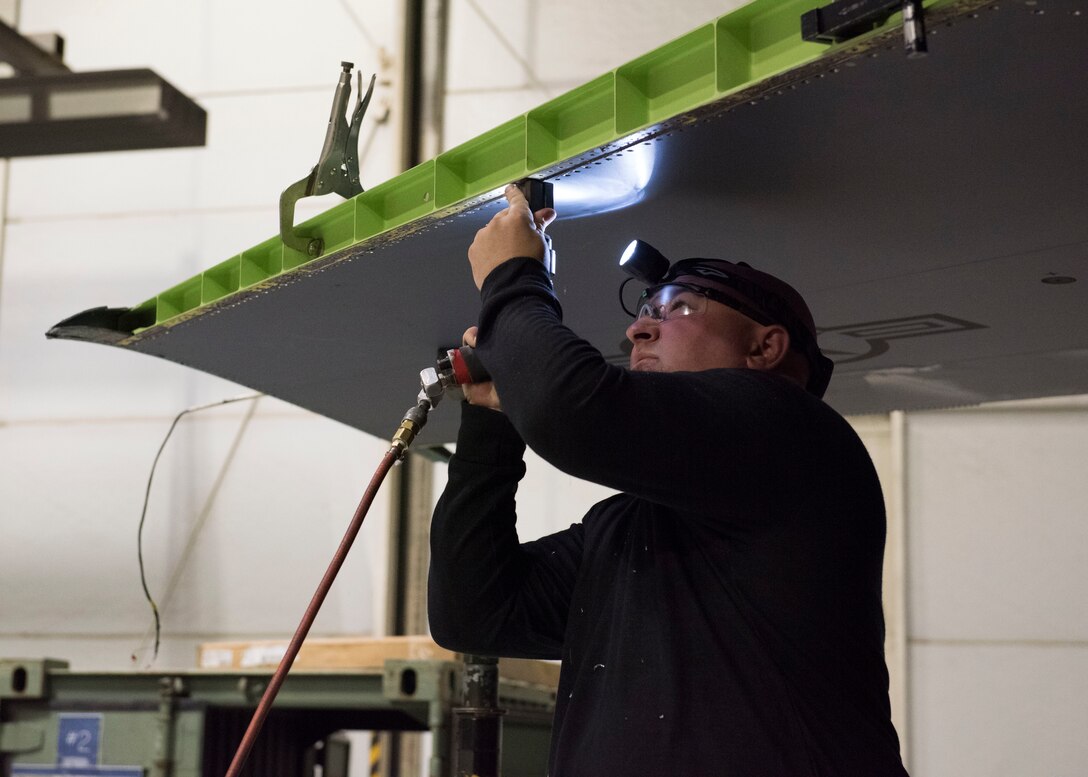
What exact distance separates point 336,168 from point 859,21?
1.52 metres

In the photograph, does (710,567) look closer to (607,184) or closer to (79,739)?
(607,184)

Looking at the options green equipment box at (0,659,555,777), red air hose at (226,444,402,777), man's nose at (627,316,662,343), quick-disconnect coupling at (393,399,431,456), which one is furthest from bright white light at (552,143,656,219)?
green equipment box at (0,659,555,777)

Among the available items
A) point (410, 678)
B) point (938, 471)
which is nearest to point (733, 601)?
point (410, 678)

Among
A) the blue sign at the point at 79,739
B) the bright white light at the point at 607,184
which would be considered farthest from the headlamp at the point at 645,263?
the blue sign at the point at 79,739

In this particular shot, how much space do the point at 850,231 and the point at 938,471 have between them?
4.53m

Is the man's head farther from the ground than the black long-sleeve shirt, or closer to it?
farther from the ground

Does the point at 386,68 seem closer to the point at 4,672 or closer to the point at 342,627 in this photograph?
the point at 342,627

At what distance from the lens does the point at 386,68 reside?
25.7 ft

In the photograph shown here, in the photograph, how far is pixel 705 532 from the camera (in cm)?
212

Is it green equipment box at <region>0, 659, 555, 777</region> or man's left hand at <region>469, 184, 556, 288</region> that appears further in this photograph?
green equipment box at <region>0, 659, 555, 777</region>

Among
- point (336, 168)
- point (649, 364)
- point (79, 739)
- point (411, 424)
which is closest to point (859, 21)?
point (649, 364)

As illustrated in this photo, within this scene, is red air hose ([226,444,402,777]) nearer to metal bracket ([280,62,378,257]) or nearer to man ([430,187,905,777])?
man ([430,187,905,777])

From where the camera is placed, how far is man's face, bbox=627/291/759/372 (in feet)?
7.52

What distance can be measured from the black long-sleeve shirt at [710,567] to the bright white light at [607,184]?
0.92 feet
